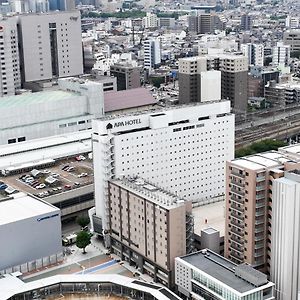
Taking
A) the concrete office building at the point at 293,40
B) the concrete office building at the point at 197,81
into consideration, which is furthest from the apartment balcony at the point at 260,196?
the concrete office building at the point at 293,40

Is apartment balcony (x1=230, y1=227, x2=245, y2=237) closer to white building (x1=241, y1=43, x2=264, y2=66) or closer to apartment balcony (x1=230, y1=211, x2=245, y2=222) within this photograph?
apartment balcony (x1=230, y1=211, x2=245, y2=222)

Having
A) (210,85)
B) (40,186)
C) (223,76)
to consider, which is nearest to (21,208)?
(40,186)

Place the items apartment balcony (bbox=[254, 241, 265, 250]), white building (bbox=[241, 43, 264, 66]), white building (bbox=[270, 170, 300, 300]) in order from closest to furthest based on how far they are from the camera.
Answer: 1. white building (bbox=[270, 170, 300, 300])
2. apartment balcony (bbox=[254, 241, 265, 250])
3. white building (bbox=[241, 43, 264, 66])

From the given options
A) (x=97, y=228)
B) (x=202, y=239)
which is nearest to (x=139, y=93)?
(x=97, y=228)

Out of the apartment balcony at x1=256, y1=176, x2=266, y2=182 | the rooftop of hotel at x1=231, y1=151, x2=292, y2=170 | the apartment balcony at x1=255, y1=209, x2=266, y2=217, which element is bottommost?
the apartment balcony at x1=255, y1=209, x2=266, y2=217

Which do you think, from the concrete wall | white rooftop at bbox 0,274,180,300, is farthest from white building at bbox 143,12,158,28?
white rooftop at bbox 0,274,180,300

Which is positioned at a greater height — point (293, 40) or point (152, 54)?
point (293, 40)

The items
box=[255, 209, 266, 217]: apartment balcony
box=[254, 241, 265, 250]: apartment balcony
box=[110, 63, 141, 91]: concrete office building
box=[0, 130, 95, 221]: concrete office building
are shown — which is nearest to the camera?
box=[255, 209, 266, 217]: apartment balcony

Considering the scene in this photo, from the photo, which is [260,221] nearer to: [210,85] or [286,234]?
[286,234]
